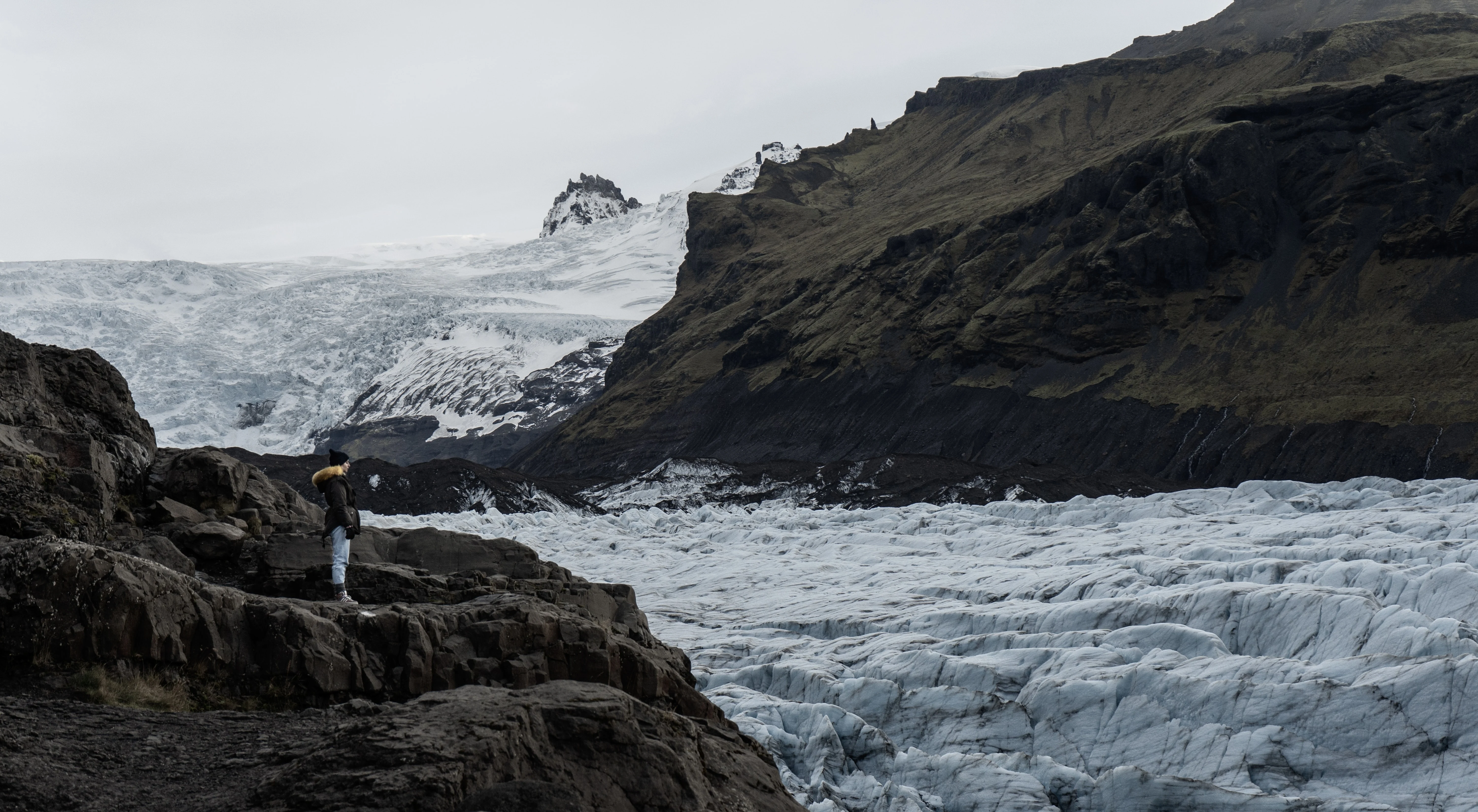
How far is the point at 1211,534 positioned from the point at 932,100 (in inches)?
4710

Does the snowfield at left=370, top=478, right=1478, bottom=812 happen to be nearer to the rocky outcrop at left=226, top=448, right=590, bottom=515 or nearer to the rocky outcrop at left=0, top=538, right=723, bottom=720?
the rocky outcrop at left=0, top=538, right=723, bottom=720

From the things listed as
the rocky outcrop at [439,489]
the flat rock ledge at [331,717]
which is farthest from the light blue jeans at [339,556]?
the rocky outcrop at [439,489]

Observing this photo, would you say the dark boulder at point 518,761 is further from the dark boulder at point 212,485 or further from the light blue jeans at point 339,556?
the dark boulder at point 212,485

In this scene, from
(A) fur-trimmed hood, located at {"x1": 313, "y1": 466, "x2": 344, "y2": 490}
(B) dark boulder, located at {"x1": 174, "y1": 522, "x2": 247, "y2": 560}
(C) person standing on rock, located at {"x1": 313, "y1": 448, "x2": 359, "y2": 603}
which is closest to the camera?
(C) person standing on rock, located at {"x1": 313, "y1": 448, "x2": 359, "y2": 603}

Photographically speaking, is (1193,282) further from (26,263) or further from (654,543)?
(26,263)

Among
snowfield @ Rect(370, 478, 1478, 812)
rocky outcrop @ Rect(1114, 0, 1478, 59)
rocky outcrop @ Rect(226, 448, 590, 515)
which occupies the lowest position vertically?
rocky outcrop @ Rect(226, 448, 590, 515)

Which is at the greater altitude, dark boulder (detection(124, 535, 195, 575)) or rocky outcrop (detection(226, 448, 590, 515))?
dark boulder (detection(124, 535, 195, 575))

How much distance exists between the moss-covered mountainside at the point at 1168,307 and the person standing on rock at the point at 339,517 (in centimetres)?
5143

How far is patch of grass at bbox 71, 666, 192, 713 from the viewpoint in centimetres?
870

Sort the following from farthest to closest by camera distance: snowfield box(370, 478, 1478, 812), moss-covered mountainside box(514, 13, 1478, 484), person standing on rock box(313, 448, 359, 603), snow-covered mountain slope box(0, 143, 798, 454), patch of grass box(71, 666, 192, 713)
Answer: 1. snow-covered mountain slope box(0, 143, 798, 454)
2. moss-covered mountainside box(514, 13, 1478, 484)
3. snowfield box(370, 478, 1478, 812)
4. person standing on rock box(313, 448, 359, 603)
5. patch of grass box(71, 666, 192, 713)

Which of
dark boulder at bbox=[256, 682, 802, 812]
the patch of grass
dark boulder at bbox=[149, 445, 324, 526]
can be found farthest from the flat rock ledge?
dark boulder at bbox=[149, 445, 324, 526]

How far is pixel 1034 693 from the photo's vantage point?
1853 cm

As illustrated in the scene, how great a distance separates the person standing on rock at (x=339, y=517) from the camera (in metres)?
12.8

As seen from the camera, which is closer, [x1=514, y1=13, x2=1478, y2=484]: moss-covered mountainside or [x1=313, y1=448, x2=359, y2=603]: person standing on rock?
[x1=313, y1=448, x2=359, y2=603]: person standing on rock
